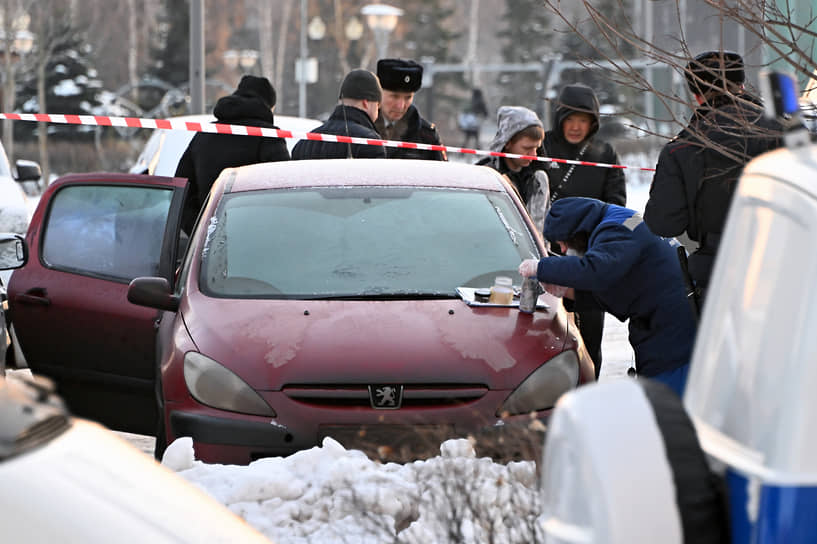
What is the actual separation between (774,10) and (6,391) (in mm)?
3064

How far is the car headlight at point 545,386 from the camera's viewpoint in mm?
5023

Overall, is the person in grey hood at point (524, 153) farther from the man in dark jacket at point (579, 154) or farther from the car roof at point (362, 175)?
the car roof at point (362, 175)

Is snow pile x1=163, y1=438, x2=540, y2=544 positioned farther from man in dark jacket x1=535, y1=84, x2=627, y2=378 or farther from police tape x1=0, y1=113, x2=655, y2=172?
man in dark jacket x1=535, y1=84, x2=627, y2=378

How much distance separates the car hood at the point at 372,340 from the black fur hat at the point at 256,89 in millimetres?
3697

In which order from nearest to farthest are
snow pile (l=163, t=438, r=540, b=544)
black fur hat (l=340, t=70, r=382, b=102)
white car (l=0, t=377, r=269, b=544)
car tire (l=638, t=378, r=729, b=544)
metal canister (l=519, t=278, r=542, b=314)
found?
white car (l=0, t=377, r=269, b=544), car tire (l=638, t=378, r=729, b=544), snow pile (l=163, t=438, r=540, b=544), metal canister (l=519, t=278, r=542, b=314), black fur hat (l=340, t=70, r=382, b=102)

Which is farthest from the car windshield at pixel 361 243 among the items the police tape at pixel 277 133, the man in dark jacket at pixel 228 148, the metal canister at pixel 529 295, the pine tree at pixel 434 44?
the pine tree at pixel 434 44

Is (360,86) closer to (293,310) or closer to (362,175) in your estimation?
(362,175)

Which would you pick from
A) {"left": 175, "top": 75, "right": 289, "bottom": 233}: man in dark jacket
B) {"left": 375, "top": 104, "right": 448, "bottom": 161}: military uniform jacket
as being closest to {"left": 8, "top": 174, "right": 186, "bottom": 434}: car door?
{"left": 175, "top": 75, "right": 289, "bottom": 233}: man in dark jacket

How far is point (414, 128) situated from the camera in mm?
9164

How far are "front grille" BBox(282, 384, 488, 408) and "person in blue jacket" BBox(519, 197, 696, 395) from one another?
0.54m

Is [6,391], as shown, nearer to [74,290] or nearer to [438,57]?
[74,290]

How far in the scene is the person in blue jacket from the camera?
517 centimetres

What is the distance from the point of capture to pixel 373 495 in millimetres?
4188

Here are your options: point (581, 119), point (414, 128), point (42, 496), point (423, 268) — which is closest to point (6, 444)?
point (42, 496)
